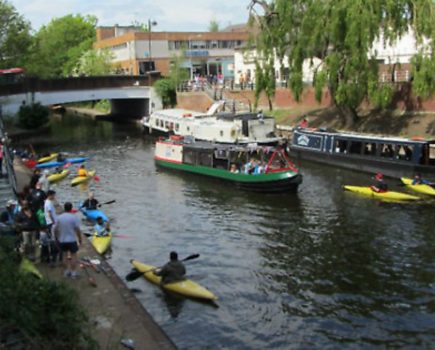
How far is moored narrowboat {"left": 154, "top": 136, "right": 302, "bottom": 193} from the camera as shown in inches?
1186

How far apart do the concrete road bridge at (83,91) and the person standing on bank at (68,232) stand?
43.9 m

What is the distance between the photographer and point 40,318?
31.1 feet

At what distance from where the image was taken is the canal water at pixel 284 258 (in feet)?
49.1

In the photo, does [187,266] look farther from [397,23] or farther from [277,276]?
[397,23]

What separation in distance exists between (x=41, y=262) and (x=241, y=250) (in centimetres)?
761

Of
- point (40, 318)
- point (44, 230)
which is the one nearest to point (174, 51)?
point (44, 230)

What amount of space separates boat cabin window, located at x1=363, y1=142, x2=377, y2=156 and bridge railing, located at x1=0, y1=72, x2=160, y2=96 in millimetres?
36237

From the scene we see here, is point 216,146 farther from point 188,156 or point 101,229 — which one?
point 101,229

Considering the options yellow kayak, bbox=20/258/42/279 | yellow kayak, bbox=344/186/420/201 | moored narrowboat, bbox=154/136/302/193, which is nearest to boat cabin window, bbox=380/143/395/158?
yellow kayak, bbox=344/186/420/201

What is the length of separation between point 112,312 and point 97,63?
270ft

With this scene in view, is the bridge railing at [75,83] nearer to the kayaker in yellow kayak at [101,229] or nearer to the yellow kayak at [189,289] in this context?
the kayaker in yellow kayak at [101,229]

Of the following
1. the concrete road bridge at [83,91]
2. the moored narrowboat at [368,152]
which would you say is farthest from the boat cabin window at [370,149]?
the concrete road bridge at [83,91]

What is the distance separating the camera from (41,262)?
54.9 ft

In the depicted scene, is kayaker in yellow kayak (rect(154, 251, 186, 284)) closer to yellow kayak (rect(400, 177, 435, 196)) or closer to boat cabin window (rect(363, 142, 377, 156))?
yellow kayak (rect(400, 177, 435, 196))
